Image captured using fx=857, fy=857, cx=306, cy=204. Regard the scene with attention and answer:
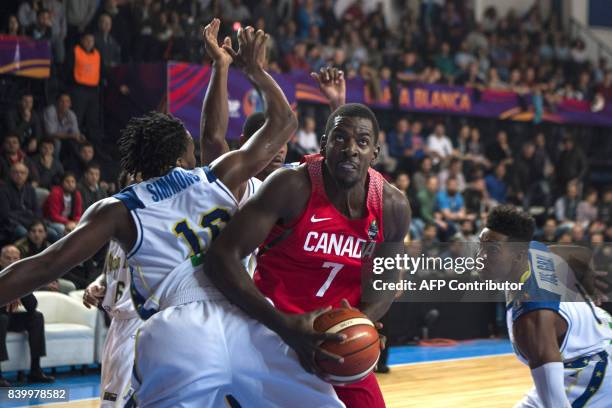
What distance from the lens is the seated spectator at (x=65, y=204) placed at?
988 cm

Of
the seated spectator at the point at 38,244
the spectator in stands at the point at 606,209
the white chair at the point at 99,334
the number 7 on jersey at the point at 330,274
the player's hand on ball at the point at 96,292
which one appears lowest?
the spectator in stands at the point at 606,209

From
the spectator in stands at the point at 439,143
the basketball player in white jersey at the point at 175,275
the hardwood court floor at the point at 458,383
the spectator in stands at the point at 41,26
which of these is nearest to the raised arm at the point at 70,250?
the basketball player in white jersey at the point at 175,275

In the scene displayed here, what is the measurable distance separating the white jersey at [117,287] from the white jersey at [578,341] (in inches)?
76.2

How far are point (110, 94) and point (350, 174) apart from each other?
9.20m

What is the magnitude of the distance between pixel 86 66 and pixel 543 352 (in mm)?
8912

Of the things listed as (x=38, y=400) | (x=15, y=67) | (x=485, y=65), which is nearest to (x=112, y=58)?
(x=15, y=67)

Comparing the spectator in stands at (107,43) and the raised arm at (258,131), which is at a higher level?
the raised arm at (258,131)

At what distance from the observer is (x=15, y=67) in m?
10.9

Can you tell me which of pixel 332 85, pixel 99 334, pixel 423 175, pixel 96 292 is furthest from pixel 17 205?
pixel 423 175

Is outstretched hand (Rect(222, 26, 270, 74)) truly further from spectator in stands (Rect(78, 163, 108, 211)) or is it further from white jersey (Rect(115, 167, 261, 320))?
spectator in stands (Rect(78, 163, 108, 211))

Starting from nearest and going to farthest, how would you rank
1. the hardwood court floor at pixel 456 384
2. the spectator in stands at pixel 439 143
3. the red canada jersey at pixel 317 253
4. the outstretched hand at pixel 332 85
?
1. the red canada jersey at pixel 317 253
2. the outstretched hand at pixel 332 85
3. the hardwood court floor at pixel 456 384
4. the spectator in stands at pixel 439 143

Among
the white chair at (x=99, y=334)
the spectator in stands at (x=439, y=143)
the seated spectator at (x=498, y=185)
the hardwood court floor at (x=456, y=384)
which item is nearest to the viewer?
the hardwood court floor at (x=456, y=384)

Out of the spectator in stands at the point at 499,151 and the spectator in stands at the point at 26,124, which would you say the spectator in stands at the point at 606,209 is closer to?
the spectator in stands at the point at 499,151

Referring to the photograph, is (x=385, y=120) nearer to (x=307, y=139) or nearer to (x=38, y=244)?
(x=307, y=139)
